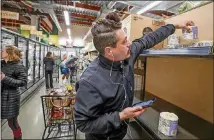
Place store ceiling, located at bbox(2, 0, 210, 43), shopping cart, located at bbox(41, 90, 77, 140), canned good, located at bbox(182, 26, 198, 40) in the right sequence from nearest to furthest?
canned good, located at bbox(182, 26, 198, 40) < shopping cart, located at bbox(41, 90, 77, 140) < store ceiling, located at bbox(2, 0, 210, 43)

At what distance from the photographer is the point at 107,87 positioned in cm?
116

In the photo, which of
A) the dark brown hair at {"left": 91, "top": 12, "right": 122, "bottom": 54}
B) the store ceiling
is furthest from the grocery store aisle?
the store ceiling

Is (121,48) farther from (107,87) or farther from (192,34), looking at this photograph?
(192,34)

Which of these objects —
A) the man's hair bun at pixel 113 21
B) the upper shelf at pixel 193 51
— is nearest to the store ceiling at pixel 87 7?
the man's hair bun at pixel 113 21

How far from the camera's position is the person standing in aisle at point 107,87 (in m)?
1.06

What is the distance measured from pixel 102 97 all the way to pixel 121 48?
354mm

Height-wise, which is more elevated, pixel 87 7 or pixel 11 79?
pixel 87 7

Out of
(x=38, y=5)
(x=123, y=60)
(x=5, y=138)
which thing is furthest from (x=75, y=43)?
(x=123, y=60)

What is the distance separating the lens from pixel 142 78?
2.70 metres

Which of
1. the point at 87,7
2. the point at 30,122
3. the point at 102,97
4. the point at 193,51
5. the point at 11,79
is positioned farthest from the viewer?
the point at 87,7

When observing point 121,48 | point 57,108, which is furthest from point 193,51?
point 57,108

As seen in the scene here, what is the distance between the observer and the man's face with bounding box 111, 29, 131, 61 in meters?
1.18

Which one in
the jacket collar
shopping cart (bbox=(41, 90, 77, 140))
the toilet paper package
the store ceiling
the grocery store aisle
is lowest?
the grocery store aisle

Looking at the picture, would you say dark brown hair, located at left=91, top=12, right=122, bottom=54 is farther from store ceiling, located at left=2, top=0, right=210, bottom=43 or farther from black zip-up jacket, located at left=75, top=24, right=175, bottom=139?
store ceiling, located at left=2, top=0, right=210, bottom=43
